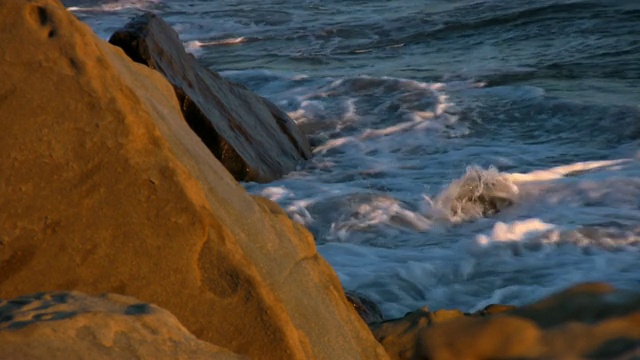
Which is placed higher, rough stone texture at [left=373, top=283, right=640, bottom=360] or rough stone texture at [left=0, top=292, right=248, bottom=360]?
rough stone texture at [left=0, top=292, right=248, bottom=360]

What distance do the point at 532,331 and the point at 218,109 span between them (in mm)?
3248

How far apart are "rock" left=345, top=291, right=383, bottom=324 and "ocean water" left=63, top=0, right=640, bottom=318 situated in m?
0.31

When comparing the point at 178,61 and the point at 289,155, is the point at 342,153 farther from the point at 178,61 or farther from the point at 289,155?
the point at 178,61

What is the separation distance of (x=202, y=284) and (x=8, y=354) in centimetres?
65

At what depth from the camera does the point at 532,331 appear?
10.4ft

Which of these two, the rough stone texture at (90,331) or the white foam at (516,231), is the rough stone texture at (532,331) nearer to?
the rough stone texture at (90,331)

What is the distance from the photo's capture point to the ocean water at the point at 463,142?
4.91 meters

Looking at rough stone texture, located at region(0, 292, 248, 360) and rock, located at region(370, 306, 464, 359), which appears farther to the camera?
rock, located at region(370, 306, 464, 359)

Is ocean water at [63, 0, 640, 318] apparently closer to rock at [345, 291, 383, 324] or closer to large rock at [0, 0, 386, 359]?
rock at [345, 291, 383, 324]

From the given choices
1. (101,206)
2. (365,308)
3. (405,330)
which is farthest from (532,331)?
(101,206)

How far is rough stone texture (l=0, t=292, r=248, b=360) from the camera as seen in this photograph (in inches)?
68.4

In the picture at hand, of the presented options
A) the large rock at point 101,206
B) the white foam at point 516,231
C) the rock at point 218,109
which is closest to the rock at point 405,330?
the large rock at point 101,206

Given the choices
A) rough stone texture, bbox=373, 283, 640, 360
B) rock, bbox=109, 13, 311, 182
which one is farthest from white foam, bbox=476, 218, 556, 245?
rough stone texture, bbox=373, 283, 640, 360

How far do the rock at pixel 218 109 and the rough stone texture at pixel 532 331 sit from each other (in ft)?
8.32
